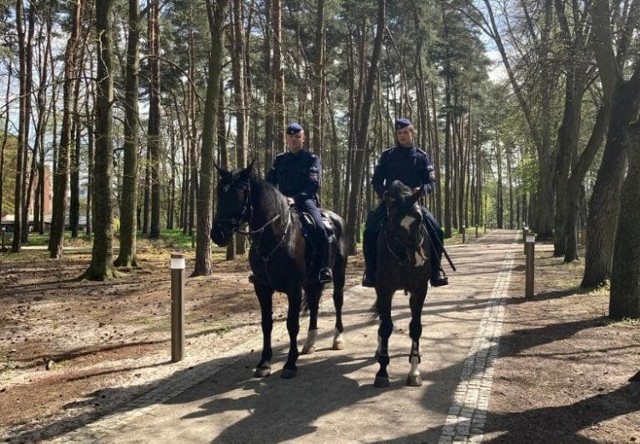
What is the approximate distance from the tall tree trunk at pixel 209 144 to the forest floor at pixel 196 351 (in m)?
0.78

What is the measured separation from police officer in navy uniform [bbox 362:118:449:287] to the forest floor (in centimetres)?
159

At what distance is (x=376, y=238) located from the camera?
20.9 feet

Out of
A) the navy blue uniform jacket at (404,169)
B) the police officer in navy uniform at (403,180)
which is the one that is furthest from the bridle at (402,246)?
the navy blue uniform jacket at (404,169)

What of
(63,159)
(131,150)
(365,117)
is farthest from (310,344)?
(365,117)

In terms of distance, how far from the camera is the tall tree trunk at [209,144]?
14234 mm

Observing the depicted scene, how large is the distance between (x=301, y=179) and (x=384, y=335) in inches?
91.4

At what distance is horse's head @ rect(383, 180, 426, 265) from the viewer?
5.52 m

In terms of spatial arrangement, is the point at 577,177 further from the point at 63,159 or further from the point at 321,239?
the point at 63,159

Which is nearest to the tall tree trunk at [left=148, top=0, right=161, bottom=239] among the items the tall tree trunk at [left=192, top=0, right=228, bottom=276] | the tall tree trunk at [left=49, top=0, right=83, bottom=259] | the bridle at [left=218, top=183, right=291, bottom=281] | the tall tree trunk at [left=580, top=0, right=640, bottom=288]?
the tall tree trunk at [left=192, top=0, right=228, bottom=276]

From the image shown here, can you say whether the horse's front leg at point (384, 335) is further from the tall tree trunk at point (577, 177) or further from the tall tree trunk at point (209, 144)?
the tall tree trunk at point (577, 177)

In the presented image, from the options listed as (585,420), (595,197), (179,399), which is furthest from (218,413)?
(595,197)

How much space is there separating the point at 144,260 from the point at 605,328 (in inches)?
614

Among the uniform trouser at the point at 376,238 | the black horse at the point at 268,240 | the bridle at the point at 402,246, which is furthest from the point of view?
the uniform trouser at the point at 376,238

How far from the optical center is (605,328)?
8.53 metres
